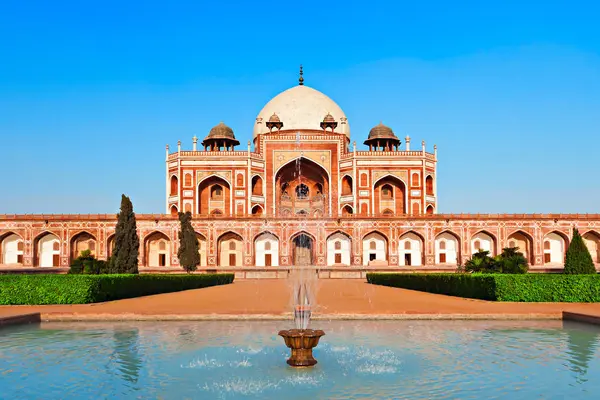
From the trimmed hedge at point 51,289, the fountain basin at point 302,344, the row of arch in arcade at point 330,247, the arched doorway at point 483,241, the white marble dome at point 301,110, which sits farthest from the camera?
the white marble dome at point 301,110

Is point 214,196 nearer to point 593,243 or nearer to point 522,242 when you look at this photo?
point 522,242

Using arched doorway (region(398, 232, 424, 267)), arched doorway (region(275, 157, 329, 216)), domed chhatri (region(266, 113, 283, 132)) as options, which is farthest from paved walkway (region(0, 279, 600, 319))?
domed chhatri (region(266, 113, 283, 132))

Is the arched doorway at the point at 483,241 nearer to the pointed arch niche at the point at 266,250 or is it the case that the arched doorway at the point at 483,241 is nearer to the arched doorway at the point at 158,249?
the pointed arch niche at the point at 266,250

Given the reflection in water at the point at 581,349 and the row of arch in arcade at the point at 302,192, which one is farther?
the row of arch in arcade at the point at 302,192

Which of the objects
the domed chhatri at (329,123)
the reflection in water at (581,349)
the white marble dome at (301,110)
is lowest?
A: the reflection in water at (581,349)

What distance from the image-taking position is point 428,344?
9.77 meters

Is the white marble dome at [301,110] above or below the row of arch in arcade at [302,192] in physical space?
above

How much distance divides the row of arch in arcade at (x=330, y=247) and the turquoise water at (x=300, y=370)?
27.0 meters

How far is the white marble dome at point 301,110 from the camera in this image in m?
48.5

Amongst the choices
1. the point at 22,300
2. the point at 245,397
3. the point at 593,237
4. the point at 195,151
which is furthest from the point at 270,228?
the point at 245,397

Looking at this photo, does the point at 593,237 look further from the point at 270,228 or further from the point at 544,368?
the point at 544,368

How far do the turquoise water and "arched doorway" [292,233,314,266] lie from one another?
2700 cm

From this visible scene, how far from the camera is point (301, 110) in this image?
49156 mm

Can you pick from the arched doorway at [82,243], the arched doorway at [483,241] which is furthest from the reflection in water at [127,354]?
the arched doorway at [483,241]
